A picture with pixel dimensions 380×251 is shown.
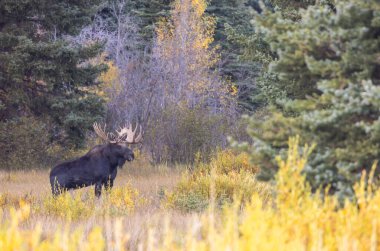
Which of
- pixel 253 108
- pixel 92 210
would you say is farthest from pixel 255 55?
pixel 253 108

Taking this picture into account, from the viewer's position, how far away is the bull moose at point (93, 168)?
12.9m

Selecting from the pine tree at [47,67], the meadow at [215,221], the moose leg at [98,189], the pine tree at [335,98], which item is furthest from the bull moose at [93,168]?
the pine tree at [335,98]

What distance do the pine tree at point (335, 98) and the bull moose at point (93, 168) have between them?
7.14 meters

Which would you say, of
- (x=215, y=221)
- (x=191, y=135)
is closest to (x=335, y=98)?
(x=215, y=221)

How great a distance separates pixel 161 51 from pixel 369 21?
28.8m

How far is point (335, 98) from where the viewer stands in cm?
586

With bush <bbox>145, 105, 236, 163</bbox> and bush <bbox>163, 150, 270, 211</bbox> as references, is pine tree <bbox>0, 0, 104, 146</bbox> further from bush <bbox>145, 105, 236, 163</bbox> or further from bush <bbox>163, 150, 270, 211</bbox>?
bush <bbox>163, 150, 270, 211</bbox>

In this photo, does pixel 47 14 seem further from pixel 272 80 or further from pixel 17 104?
pixel 272 80

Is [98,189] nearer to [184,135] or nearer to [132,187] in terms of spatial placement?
[132,187]

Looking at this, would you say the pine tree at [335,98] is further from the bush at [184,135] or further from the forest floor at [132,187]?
the bush at [184,135]

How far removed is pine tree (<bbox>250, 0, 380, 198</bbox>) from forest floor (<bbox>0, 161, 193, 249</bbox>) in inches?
53.6

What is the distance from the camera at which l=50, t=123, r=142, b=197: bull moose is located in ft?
42.4

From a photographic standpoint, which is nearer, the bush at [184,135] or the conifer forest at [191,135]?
the conifer forest at [191,135]

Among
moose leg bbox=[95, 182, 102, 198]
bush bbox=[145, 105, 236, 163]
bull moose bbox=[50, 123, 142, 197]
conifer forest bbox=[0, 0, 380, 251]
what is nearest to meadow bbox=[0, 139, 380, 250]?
conifer forest bbox=[0, 0, 380, 251]
